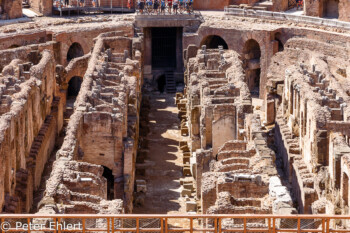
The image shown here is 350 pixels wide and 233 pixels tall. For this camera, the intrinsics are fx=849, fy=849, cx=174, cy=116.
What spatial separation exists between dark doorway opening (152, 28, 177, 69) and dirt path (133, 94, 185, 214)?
633cm

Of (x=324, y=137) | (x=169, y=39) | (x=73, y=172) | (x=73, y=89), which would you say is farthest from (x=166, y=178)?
(x=169, y=39)

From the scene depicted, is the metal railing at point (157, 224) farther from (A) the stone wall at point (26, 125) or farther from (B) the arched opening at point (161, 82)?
(B) the arched opening at point (161, 82)

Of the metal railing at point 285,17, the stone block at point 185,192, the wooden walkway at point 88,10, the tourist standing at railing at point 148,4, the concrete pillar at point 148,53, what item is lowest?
the stone block at point 185,192

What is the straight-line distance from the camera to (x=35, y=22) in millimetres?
66375

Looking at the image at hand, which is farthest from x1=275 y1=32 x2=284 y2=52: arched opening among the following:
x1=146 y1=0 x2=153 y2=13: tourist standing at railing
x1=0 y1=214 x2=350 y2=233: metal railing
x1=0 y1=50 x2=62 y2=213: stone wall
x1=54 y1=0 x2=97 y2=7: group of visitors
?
x1=0 y1=214 x2=350 y2=233: metal railing

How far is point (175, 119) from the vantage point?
2248 inches

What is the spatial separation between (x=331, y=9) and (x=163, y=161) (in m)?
24.5

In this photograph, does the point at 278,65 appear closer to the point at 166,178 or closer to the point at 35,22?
the point at 166,178

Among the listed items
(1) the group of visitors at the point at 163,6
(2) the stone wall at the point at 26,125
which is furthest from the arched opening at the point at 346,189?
(1) the group of visitors at the point at 163,6

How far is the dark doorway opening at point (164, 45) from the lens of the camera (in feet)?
226

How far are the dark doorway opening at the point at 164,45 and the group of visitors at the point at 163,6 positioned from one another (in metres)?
1.85

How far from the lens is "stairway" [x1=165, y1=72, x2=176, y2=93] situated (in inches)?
2576

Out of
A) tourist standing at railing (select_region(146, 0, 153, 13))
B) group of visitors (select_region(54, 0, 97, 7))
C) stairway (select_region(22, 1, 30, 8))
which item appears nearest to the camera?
tourist standing at railing (select_region(146, 0, 153, 13))

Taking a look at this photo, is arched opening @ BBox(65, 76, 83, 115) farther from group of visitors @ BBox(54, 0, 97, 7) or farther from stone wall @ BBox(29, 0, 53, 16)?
group of visitors @ BBox(54, 0, 97, 7)
